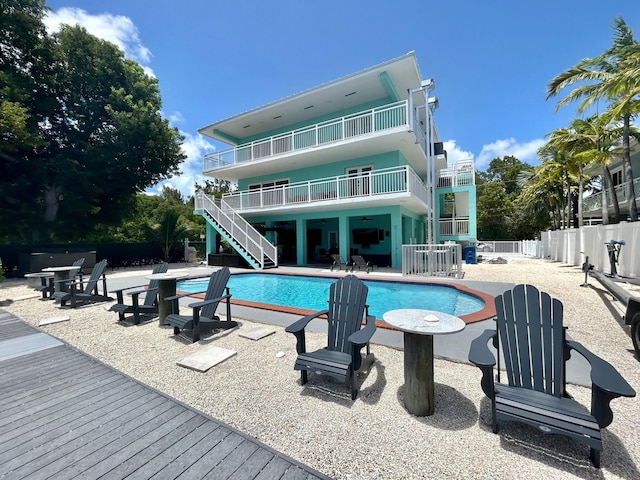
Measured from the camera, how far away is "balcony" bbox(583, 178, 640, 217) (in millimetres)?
17531

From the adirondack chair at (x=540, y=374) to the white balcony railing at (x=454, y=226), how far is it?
1673 cm

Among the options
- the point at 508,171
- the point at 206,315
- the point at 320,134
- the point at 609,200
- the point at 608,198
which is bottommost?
the point at 206,315

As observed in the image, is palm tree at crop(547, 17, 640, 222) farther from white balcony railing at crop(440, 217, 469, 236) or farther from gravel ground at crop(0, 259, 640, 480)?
gravel ground at crop(0, 259, 640, 480)

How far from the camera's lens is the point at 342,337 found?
332 cm

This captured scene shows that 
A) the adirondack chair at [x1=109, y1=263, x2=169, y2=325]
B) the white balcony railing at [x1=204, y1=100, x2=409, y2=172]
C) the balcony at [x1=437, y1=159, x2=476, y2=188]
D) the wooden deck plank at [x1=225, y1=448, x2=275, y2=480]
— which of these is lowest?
the wooden deck plank at [x1=225, y1=448, x2=275, y2=480]

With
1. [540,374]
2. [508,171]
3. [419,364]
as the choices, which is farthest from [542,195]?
[419,364]

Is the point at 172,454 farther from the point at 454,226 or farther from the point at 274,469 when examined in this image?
the point at 454,226

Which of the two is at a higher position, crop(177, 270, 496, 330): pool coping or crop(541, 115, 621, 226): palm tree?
crop(541, 115, 621, 226): palm tree

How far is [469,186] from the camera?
1772 centimetres

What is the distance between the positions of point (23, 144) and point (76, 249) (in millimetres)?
5886

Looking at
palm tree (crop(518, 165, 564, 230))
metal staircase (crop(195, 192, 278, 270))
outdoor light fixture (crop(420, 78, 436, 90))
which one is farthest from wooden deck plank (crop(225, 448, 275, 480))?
palm tree (crop(518, 165, 564, 230))

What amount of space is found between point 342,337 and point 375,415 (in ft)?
3.04

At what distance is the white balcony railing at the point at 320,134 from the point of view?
12.3 metres

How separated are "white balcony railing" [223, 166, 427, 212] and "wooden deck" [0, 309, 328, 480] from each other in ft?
35.9
